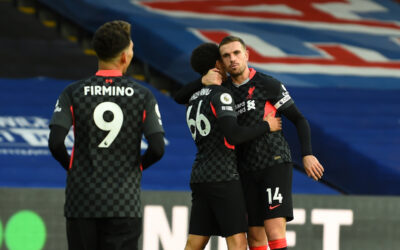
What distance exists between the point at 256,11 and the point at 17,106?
5.62 meters

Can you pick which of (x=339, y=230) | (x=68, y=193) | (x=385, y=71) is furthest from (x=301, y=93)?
(x=68, y=193)

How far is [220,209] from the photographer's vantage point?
4.88 metres

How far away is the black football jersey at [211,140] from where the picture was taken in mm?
4855

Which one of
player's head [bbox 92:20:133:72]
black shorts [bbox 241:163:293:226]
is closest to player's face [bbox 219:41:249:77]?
black shorts [bbox 241:163:293:226]

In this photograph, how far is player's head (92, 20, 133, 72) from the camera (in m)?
3.70

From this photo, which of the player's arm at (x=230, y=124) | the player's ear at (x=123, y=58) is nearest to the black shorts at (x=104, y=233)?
the player's ear at (x=123, y=58)

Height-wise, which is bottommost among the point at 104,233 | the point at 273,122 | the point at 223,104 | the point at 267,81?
the point at 104,233

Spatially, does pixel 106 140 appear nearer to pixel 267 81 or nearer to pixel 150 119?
pixel 150 119

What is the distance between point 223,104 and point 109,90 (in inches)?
45.2

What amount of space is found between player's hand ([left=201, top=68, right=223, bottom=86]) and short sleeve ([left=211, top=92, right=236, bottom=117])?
0.16 metres

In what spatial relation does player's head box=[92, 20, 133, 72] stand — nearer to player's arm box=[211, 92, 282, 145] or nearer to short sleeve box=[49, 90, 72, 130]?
short sleeve box=[49, 90, 72, 130]

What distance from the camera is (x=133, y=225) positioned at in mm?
3725

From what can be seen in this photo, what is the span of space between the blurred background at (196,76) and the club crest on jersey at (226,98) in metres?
2.37

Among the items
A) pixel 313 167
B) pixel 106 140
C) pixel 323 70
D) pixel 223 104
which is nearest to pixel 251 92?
pixel 223 104
